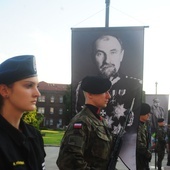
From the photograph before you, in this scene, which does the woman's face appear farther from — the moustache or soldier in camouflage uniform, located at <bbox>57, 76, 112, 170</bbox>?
the moustache

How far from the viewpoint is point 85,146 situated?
3.44 m

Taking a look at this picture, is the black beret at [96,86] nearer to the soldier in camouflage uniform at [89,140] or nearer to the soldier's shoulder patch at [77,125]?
the soldier in camouflage uniform at [89,140]

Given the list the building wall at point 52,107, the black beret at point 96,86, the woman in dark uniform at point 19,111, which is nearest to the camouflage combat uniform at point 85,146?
the black beret at point 96,86

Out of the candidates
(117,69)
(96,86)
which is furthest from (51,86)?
(96,86)

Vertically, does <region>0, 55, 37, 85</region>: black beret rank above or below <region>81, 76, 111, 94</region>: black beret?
above

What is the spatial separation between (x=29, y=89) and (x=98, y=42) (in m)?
3.60

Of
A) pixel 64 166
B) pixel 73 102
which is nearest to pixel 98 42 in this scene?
pixel 73 102

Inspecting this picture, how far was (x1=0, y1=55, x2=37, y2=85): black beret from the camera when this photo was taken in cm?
208

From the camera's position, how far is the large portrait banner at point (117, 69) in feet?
17.6

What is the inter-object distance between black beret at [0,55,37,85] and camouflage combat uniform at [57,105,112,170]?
1.34 metres

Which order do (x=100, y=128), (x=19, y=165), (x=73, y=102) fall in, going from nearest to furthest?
1. (x=19, y=165)
2. (x=100, y=128)
3. (x=73, y=102)

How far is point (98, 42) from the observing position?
5.58m

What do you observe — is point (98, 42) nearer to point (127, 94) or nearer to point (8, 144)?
point (127, 94)

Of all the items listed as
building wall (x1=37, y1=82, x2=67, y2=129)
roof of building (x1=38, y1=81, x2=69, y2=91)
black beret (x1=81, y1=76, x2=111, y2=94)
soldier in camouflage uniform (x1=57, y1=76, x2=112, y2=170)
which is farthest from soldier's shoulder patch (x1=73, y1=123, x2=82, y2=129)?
roof of building (x1=38, y1=81, x2=69, y2=91)
